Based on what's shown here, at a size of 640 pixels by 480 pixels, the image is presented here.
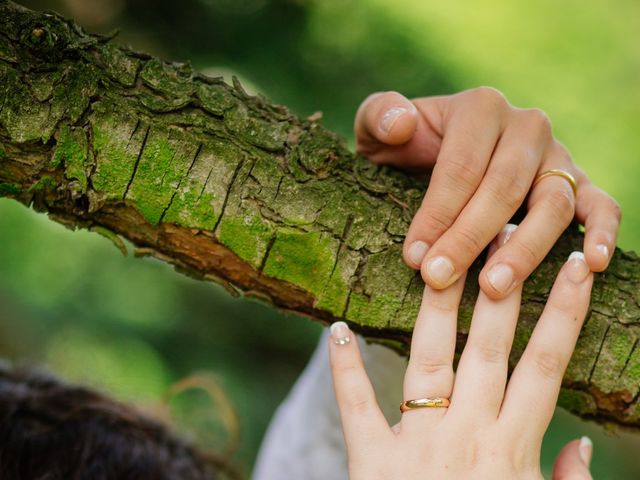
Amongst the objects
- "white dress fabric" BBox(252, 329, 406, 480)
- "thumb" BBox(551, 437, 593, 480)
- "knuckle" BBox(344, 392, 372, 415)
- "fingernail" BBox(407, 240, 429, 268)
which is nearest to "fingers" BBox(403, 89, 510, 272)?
"fingernail" BBox(407, 240, 429, 268)

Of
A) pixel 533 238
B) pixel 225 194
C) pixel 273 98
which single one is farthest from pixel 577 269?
pixel 273 98

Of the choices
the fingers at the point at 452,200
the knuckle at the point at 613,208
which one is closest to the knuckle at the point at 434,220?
the fingers at the point at 452,200

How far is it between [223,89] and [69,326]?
1.90 metres

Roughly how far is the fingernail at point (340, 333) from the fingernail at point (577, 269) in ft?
1.24

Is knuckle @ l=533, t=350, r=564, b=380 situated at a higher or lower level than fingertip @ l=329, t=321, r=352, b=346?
higher

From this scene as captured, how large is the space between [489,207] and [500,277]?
113mm

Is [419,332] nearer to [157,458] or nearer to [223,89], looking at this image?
[223,89]

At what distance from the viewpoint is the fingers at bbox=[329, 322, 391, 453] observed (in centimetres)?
110

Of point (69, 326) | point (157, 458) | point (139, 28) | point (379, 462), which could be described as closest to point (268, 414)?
point (69, 326)

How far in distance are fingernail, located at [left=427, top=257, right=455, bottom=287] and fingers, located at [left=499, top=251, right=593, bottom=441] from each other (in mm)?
123

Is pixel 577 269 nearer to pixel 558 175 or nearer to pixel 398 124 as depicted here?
pixel 558 175

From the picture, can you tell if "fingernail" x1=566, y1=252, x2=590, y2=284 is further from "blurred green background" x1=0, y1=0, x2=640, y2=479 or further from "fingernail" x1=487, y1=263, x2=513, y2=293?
"blurred green background" x1=0, y1=0, x2=640, y2=479

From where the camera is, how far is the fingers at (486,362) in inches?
42.4

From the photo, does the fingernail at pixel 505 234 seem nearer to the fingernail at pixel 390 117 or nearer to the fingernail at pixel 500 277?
the fingernail at pixel 500 277
